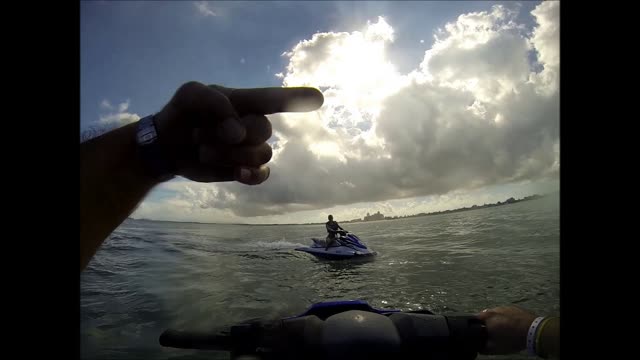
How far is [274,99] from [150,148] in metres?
0.61

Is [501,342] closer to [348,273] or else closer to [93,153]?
[93,153]

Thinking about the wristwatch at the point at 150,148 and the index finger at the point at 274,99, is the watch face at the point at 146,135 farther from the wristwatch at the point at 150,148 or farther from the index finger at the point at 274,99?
the index finger at the point at 274,99

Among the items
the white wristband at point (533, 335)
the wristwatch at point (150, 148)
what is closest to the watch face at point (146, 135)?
the wristwatch at point (150, 148)

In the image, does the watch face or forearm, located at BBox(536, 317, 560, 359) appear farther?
the watch face

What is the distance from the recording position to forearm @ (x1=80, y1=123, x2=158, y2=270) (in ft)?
4.30

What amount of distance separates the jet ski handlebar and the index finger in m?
0.73

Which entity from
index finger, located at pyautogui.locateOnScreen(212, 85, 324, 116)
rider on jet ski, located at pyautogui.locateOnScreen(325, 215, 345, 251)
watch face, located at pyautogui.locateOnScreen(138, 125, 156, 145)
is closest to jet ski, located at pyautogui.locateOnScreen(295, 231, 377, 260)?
rider on jet ski, located at pyautogui.locateOnScreen(325, 215, 345, 251)

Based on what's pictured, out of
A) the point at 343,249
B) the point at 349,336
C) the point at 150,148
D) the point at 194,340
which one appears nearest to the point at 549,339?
the point at 349,336

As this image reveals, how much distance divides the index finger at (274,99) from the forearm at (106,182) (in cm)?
54

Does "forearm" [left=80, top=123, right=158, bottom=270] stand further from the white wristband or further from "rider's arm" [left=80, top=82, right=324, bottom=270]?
the white wristband

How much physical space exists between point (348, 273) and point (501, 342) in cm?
851

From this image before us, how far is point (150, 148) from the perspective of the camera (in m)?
1.36

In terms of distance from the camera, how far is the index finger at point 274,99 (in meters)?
1.11
